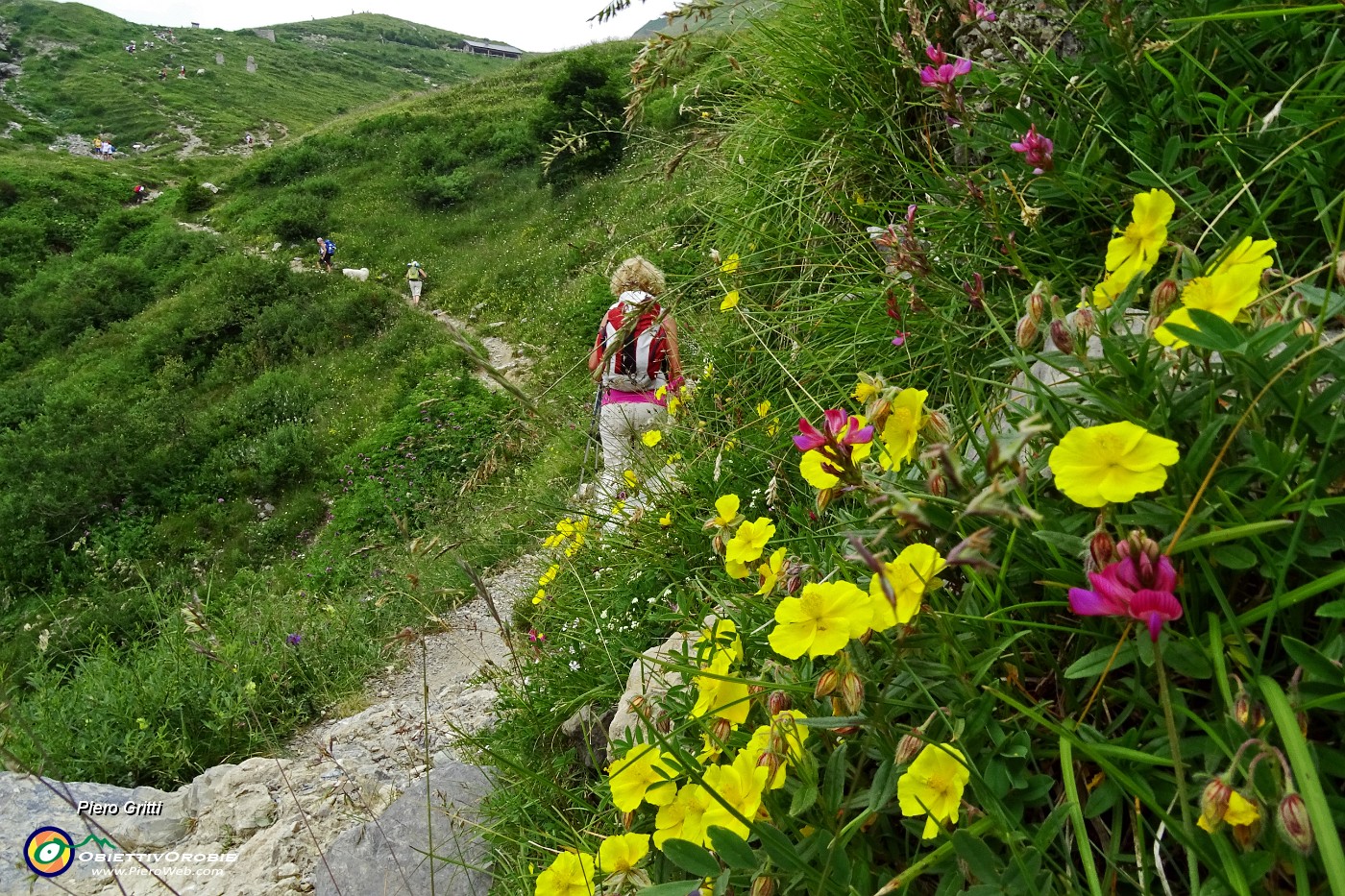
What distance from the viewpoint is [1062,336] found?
901 millimetres

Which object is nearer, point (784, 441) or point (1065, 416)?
point (1065, 416)

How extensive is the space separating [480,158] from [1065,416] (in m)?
28.2

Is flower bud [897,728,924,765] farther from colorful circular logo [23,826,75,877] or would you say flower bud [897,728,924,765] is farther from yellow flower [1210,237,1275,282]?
colorful circular logo [23,826,75,877]

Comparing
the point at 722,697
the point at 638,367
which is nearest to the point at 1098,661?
the point at 722,697

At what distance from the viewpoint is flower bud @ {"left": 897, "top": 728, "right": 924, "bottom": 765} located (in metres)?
0.82

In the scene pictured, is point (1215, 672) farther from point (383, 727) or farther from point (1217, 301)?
point (383, 727)

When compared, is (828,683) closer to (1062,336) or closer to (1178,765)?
(1178,765)

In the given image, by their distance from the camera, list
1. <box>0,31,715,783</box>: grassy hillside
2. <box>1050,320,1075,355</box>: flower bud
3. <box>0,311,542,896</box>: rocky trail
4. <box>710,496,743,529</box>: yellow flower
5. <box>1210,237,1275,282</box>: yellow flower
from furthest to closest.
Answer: <box>0,31,715,783</box>: grassy hillside, <box>0,311,542,896</box>: rocky trail, <box>710,496,743,529</box>: yellow flower, <box>1050,320,1075,355</box>: flower bud, <box>1210,237,1275,282</box>: yellow flower

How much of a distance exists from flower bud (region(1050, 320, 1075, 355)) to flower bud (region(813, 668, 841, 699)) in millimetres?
502

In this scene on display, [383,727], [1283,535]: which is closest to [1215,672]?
[1283,535]

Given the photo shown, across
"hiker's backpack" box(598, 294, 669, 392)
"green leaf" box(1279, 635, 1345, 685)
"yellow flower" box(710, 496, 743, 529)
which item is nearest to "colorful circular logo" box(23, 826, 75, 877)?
"hiker's backpack" box(598, 294, 669, 392)

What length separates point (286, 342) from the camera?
17672 mm

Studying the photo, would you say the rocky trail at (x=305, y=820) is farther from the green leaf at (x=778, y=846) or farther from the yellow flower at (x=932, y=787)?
the yellow flower at (x=932, y=787)

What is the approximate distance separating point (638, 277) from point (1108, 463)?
15.6ft
